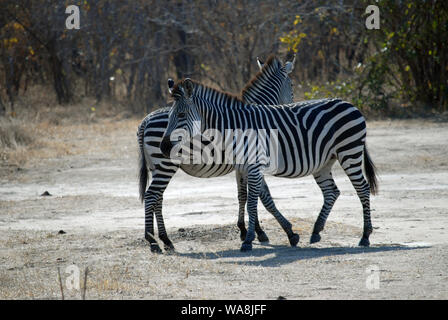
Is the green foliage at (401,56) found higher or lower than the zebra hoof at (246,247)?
higher

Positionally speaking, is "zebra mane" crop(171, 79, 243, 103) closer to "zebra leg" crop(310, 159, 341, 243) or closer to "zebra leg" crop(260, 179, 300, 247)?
"zebra leg" crop(260, 179, 300, 247)

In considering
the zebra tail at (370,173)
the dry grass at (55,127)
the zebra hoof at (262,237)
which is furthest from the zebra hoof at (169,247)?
the dry grass at (55,127)

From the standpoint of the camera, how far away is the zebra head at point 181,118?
7031 mm

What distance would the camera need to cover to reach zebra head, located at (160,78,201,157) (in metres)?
7.03

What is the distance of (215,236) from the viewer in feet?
26.5

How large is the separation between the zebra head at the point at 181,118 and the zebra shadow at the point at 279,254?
116 centimetres

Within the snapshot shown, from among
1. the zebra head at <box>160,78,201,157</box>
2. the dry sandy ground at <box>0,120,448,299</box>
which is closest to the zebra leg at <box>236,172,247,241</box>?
the dry sandy ground at <box>0,120,448,299</box>

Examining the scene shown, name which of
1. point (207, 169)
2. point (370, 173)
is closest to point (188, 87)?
point (207, 169)

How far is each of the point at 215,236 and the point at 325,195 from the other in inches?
52.4

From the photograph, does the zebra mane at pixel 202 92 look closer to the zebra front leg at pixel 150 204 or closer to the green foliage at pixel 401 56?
the zebra front leg at pixel 150 204

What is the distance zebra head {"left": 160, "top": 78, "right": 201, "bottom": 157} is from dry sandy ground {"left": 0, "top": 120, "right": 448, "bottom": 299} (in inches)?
45.6

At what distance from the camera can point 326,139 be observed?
7.68 metres
